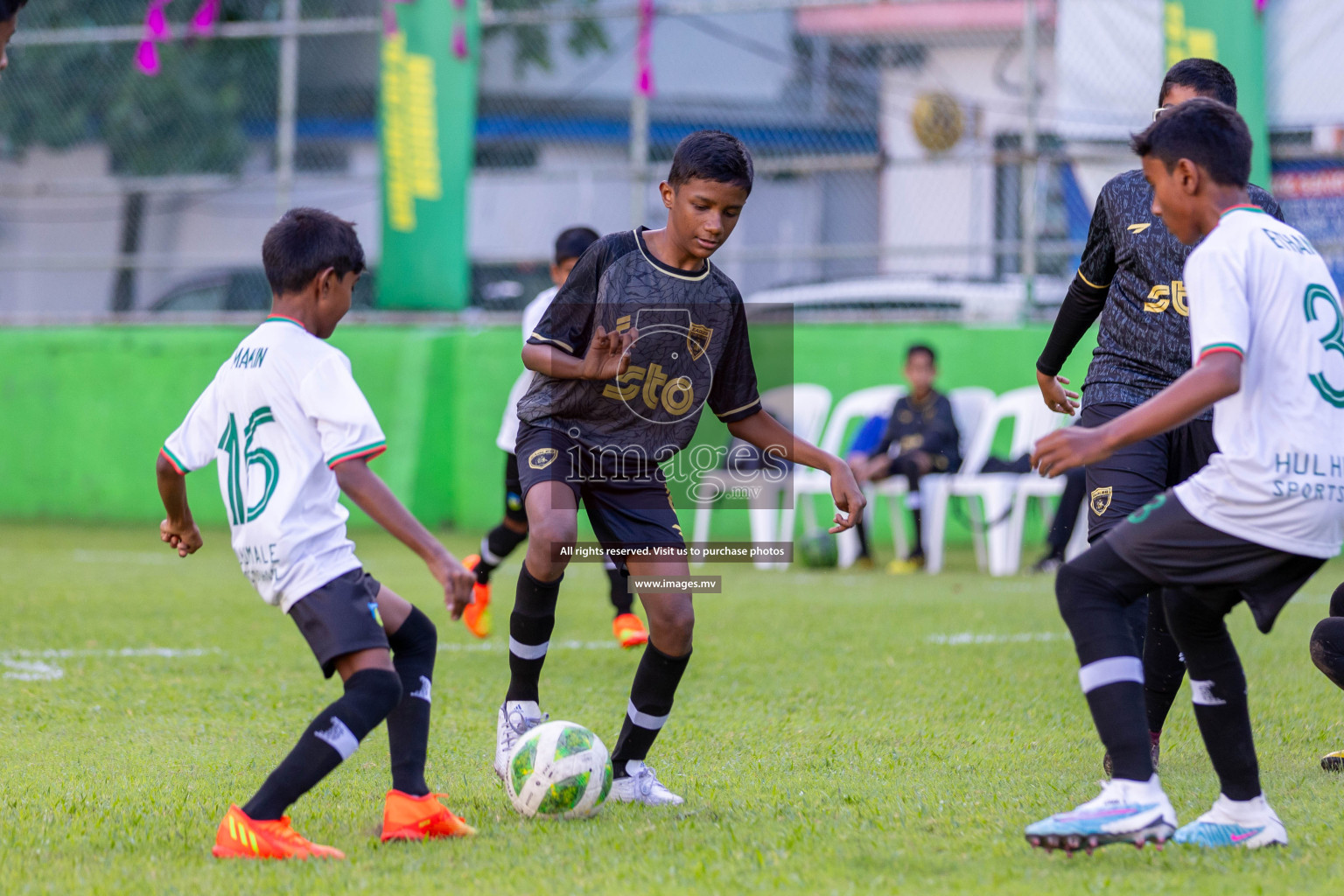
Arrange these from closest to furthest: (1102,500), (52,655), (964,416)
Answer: (1102,500) < (52,655) < (964,416)

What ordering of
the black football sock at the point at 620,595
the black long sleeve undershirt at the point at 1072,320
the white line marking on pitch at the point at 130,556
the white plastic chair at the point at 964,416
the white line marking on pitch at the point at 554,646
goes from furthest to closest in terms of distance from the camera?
the white plastic chair at the point at 964,416, the white line marking on pitch at the point at 130,556, the black football sock at the point at 620,595, the white line marking on pitch at the point at 554,646, the black long sleeve undershirt at the point at 1072,320

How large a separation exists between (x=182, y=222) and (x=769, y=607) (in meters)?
8.75

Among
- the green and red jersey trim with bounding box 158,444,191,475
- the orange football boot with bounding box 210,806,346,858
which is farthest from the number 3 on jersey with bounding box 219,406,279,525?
the orange football boot with bounding box 210,806,346,858

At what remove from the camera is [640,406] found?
14.0ft

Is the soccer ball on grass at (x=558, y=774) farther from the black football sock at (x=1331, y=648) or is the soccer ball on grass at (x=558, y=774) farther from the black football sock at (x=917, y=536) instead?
the black football sock at (x=917, y=536)

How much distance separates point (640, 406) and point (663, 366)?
14 cm

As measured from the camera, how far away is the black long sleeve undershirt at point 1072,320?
4.59 metres

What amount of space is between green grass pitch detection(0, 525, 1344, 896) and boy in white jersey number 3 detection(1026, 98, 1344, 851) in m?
0.18

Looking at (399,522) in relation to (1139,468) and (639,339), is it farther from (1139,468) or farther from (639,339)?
(1139,468)

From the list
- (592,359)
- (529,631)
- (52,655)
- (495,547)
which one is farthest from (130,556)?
(592,359)

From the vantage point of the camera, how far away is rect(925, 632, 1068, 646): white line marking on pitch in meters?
7.09

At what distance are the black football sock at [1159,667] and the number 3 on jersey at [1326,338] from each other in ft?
4.22

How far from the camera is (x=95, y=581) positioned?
925 cm

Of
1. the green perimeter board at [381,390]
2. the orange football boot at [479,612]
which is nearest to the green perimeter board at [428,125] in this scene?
the green perimeter board at [381,390]
